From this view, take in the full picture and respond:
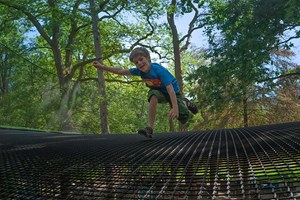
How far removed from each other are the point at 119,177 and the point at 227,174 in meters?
0.38

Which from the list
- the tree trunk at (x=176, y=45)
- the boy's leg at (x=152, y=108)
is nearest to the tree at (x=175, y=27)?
the tree trunk at (x=176, y=45)

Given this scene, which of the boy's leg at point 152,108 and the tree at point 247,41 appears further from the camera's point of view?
the tree at point 247,41

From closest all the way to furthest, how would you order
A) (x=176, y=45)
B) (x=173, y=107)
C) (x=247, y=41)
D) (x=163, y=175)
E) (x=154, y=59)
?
(x=163, y=175)
(x=173, y=107)
(x=247, y=41)
(x=176, y=45)
(x=154, y=59)

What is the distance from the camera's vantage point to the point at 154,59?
14602 millimetres

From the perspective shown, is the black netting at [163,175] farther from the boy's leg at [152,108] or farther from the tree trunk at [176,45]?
the tree trunk at [176,45]

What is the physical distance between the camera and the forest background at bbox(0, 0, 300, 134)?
296 inches

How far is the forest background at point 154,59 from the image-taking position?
753 centimetres

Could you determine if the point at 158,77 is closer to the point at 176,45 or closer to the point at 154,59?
the point at 176,45

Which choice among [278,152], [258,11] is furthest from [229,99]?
[278,152]

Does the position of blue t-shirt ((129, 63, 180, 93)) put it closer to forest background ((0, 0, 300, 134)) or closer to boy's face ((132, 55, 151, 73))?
boy's face ((132, 55, 151, 73))

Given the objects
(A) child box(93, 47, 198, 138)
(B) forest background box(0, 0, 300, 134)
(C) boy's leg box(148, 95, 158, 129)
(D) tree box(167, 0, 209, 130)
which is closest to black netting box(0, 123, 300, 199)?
(A) child box(93, 47, 198, 138)

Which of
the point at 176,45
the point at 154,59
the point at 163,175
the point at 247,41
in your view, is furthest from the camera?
the point at 154,59

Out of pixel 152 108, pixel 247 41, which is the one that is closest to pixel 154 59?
pixel 247 41

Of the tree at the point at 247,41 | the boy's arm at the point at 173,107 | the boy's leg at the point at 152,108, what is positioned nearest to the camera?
the boy's arm at the point at 173,107
